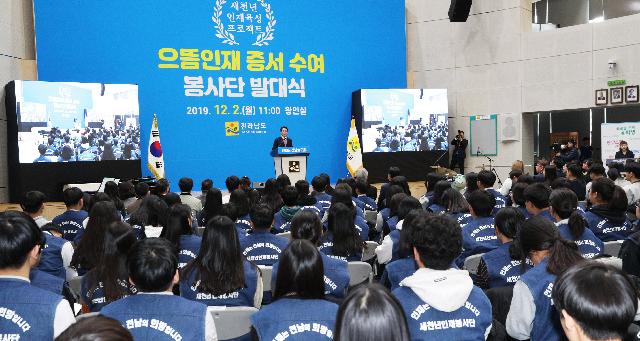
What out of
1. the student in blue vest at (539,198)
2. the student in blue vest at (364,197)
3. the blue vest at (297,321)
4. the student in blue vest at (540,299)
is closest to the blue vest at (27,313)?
the blue vest at (297,321)

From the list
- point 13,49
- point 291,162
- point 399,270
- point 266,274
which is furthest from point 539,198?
point 13,49

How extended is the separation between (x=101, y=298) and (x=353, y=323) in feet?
6.63

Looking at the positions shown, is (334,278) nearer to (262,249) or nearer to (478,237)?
(262,249)

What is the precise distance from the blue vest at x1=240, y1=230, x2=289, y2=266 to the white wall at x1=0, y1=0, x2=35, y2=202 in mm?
7990

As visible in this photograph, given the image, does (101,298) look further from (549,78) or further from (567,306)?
(549,78)

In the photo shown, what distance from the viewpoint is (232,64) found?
1178 cm

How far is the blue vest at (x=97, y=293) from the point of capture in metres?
2.72

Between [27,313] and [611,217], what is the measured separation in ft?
12.5

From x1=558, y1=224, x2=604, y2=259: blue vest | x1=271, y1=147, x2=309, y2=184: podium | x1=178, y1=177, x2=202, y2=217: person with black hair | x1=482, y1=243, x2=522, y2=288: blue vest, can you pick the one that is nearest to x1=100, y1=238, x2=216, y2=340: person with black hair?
x1=482, y1=243, x2=522, y2=288: blue vest

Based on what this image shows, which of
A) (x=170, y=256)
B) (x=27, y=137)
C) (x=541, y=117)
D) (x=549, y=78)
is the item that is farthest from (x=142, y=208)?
(x=541, y=117)

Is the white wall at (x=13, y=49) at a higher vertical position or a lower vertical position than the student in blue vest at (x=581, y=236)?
higher

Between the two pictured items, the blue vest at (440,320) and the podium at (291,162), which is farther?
the podium at (291,162)

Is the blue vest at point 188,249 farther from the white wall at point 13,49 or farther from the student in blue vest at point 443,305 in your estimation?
the white wall at point 13,49

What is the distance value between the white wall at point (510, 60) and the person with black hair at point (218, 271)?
10902 millimetres
